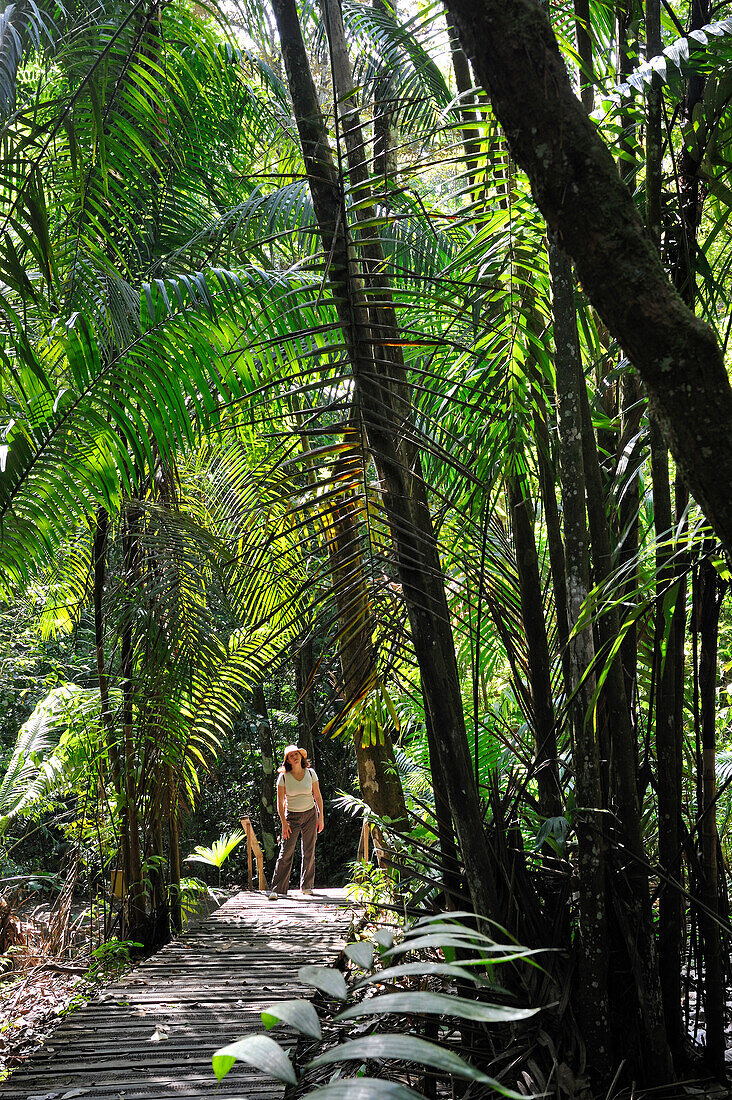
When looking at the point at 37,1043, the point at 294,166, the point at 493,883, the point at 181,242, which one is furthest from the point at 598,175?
the point at 294,166

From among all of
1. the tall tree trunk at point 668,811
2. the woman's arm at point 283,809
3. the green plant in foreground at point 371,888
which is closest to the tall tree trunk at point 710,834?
the tall tree trunk at point 668,811

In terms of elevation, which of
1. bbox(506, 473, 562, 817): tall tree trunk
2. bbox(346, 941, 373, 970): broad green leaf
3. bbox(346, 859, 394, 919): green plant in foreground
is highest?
bbox(506, 473, 562, 817): tall tree trunk

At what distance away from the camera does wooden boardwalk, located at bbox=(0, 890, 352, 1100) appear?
2.57 meters

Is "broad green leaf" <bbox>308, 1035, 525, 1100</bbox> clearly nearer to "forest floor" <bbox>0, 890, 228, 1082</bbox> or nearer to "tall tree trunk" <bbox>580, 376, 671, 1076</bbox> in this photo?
"tall tree trunk" <bbox>580, 376, 671, 1076</bbox>

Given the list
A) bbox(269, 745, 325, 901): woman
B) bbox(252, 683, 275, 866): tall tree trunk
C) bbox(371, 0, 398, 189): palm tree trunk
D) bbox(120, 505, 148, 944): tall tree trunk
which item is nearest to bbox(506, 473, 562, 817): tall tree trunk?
bbox(371, 0, 398, 189): palm tree trunk

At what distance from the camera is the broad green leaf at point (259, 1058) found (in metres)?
0.72

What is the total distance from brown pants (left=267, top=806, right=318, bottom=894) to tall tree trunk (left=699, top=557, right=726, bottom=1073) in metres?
4.51

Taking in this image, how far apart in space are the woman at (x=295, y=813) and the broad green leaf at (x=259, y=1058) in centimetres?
552

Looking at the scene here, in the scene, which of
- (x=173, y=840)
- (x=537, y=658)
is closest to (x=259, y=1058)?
(x=537, y=658)

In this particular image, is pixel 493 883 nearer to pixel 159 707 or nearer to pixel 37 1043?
pixel 37 1043

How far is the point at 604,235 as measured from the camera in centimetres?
134

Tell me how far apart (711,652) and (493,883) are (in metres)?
0.74

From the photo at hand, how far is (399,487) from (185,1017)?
7.41ft

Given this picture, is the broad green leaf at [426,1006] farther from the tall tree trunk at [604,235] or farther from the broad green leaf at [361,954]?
the tall tree trunk at [604,235]
